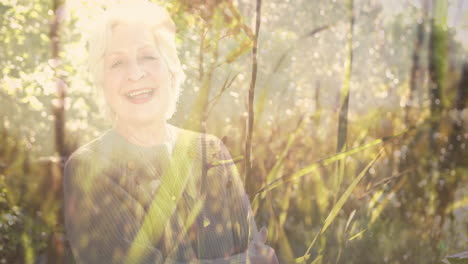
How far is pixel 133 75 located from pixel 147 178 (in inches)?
17.3

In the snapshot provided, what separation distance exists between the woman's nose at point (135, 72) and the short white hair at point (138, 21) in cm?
15

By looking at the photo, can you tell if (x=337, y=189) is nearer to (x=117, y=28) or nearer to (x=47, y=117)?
(x=117, y=28)

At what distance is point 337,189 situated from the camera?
1.85 m

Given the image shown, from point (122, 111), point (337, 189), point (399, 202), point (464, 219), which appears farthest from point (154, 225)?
point (464, 219)

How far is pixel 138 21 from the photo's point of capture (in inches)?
69.3

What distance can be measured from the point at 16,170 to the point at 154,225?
65.6 inches

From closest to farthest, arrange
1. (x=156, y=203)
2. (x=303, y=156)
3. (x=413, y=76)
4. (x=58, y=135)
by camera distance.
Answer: (x=156, y=203) < (x=413, y=76) < (x=58, y=135) < (x=303, y=156)

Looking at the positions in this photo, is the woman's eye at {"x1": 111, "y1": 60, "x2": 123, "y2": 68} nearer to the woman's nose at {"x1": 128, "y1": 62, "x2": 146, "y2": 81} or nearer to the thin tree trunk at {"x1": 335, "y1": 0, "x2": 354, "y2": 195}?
the woman's nose at {"x1": 128, "y1": 62, "x2": 146, "y2": 81}

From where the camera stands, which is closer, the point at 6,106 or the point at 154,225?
the point at 154,225

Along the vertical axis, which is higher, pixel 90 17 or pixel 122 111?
pixel 90 17

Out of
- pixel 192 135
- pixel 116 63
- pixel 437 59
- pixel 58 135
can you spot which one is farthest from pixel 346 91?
pixel 58 135

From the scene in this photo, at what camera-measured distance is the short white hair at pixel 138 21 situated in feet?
5.81

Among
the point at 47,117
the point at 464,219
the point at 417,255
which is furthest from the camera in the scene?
the point at 47,117

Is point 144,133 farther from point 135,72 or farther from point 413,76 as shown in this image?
point 413,76
